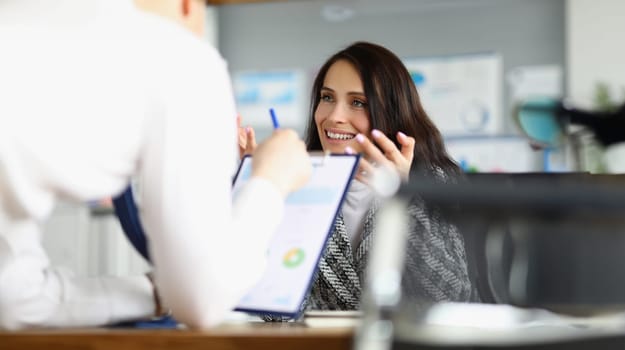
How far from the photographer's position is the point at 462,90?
5227 mm

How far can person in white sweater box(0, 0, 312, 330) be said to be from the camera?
3.21 ft

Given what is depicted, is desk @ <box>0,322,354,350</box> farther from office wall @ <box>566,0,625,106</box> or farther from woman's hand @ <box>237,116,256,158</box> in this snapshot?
office wall @ <box>566,0,625,106</box>

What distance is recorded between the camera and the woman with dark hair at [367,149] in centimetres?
139

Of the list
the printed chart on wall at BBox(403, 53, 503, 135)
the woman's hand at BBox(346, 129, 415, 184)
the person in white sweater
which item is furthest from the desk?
the printed chart on wall at BBox(403, 53, 503, 135)

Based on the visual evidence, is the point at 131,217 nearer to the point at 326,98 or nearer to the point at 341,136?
the point at 341,136

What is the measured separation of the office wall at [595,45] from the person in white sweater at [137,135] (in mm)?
4037

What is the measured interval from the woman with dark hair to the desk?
1.04 feet

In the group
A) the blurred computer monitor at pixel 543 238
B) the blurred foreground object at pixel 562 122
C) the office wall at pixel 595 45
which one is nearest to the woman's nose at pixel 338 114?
the blurred computer monitor at pixel 543 238

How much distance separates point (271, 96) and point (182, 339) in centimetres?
456

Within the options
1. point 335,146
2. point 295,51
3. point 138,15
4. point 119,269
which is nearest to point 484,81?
point 295,51

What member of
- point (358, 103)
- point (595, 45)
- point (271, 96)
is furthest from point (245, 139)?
point (271, 96)

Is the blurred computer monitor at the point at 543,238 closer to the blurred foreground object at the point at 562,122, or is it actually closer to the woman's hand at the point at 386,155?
the blurred foreground object at the point at 562,122

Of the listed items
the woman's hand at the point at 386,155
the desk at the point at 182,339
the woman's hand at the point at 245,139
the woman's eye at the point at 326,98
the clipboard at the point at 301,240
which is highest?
the woman's eye at the point at 326,98

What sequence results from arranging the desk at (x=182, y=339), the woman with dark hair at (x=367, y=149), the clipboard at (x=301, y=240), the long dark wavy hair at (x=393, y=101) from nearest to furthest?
the desk at (x=182, y=339) → the clipboard at (x=301, y=240) → the woman with dark hair at (x=367, y=149) → the long dark wavy hair at (x=393, y=101)
